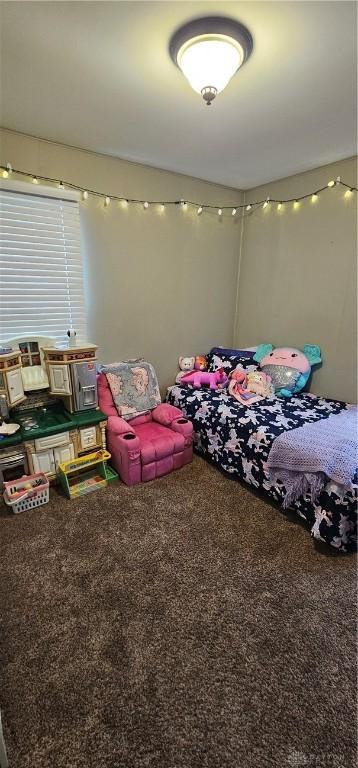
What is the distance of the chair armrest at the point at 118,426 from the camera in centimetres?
246

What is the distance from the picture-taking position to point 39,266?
2393mm

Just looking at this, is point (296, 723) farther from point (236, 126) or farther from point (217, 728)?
point (236, 126)

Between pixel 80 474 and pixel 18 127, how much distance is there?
8.27 feet

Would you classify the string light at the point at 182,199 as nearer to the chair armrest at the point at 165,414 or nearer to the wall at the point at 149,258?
the wall at the point at 149,258

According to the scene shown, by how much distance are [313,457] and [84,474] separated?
173cm

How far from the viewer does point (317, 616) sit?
1486 mm

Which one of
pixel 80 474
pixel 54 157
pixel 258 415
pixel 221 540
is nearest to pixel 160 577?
pixel 221 540

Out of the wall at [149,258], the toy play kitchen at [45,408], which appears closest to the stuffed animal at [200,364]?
the wall at [149,258]

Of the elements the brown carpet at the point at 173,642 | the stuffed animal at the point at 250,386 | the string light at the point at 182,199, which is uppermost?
the string light at the point at 182,199

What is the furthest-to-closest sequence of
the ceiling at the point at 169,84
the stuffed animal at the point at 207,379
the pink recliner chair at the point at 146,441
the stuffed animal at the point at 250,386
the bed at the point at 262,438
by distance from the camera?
1. the stuffed animal at the point at 207,379
2. the stuffed animal at the point at 250,386
3. the pink recliner chair at the point at 146,441
4. the bed at the point at 262,438
5. the ceiling at the point at 169,84

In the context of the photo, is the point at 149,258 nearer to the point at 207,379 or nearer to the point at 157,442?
the point at 207,379

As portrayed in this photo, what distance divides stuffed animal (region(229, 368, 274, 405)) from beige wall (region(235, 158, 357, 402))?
518mm

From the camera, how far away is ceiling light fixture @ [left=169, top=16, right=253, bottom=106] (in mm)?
1279

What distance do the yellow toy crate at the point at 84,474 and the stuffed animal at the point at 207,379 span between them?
3.83 feet
